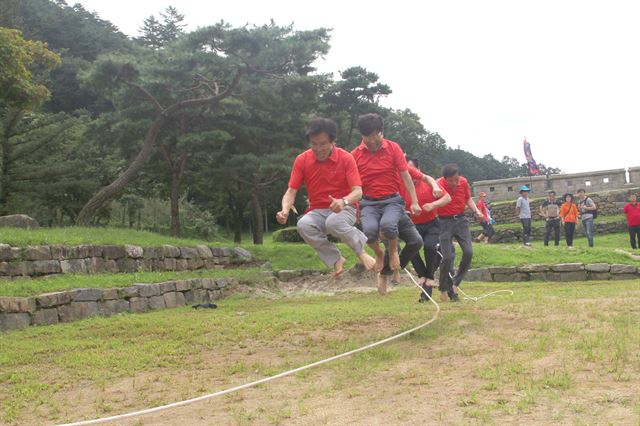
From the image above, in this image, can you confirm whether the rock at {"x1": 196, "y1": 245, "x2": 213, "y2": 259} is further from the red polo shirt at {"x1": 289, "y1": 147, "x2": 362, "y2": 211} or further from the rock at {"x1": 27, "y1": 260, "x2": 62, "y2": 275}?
the red polo shirt at {"x1": 289, "y1": 147, "x2": 362, "y2": 211}

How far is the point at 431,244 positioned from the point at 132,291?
5687mm

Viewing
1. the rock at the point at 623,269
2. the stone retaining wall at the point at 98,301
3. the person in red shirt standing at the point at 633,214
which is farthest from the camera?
the person in red shirt standing at the point at 633,214

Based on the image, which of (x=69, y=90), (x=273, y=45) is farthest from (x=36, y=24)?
(x=273, y=45)

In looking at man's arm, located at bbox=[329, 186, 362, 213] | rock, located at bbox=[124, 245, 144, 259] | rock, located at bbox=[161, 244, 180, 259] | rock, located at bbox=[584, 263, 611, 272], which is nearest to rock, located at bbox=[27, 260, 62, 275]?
rock, located at bbox=[124, 245, 144, 259]

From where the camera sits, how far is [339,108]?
25094mm

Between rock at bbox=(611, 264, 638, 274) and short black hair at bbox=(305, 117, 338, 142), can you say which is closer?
short black hair at bbox=(305, 117, 338, 142)

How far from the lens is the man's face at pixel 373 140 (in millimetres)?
6848

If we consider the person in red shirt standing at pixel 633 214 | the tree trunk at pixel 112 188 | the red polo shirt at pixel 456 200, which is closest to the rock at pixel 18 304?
the red polo shirt at pixel 456 200

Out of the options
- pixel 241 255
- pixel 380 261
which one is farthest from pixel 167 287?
pixel 380 261

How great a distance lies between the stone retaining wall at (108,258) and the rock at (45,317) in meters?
1.73

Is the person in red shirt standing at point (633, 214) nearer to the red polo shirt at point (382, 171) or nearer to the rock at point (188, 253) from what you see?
the rock at point (188, 253)

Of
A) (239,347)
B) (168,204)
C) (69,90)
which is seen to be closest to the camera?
(239,347)

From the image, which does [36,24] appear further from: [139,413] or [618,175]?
[139,413]

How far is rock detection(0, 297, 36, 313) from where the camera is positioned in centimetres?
841
